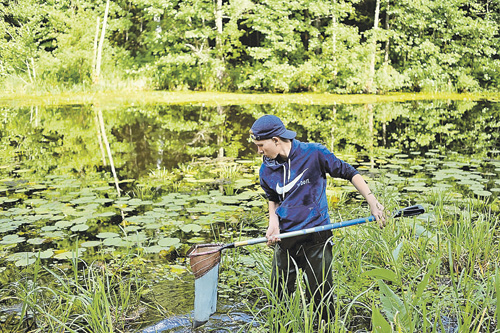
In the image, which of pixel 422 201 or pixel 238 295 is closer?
pixel 238 295

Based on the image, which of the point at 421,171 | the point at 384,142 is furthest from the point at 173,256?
the point at 384,142

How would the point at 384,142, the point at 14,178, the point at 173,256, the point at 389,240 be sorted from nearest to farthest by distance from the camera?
the point at 389,240
the point at 173,256
the point at 14,178
the point at 384,142

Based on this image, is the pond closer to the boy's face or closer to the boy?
the boy

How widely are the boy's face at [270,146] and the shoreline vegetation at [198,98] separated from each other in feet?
43.9

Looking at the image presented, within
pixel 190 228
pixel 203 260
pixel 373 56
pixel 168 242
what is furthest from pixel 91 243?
pixel 373 56

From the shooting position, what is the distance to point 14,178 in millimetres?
6590

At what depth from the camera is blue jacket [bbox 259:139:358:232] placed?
258 centimetres

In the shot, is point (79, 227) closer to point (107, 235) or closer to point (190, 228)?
point (107, 235)

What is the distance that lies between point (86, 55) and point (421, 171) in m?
15.7

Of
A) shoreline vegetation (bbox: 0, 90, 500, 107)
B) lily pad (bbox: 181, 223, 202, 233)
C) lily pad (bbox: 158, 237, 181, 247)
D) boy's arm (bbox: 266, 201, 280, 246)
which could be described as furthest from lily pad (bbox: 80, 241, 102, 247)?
shoreline vegetation (bbox: 0, 90, 500, 107)

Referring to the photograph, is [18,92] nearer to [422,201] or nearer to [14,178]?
[14,178]

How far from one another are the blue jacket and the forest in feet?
54.0

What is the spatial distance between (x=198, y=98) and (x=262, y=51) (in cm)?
368

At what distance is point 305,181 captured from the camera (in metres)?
2.59
